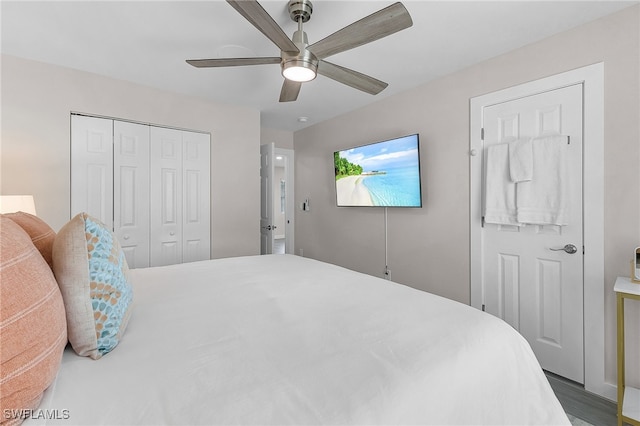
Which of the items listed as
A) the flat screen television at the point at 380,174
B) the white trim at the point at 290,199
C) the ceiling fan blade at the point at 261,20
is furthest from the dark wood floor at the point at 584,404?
the white trim at the point at 290,199

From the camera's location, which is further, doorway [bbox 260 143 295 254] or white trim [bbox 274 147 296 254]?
white trim [bbox 274 147 296 254]

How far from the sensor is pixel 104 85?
2.82 metres

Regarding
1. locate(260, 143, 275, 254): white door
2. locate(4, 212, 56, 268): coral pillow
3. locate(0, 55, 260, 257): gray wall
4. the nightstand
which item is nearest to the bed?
locate(4, 212, 56, 268): coral pillow

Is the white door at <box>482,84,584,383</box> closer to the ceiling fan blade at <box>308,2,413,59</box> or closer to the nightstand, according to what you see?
the nightstand

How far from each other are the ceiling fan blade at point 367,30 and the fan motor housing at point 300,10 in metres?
0.27

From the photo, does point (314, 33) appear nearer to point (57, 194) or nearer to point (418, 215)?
point (418, 215)

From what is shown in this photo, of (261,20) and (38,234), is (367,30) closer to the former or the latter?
(261,20)

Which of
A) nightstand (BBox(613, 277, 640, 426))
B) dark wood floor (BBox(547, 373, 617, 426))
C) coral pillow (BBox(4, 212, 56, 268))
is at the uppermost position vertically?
coral pillow (BBox(4, 212, 56, 268))

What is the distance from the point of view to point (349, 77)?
201 cm

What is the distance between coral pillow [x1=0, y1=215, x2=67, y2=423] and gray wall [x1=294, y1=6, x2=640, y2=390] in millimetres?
2819

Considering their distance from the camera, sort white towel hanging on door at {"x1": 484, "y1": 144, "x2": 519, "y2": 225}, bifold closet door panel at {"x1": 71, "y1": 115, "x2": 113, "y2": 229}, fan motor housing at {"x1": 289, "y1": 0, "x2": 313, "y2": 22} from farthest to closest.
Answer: bifold closet door panel at {"x1": 71, "y1": 115, "x2": 113, "y2": 229} < white towel hanging on door at {"x1": 484, "y1": 144, "x2": 519, "y2": 225} < fan motor housing at {"x1": 289, "y1": 0, "x2": 313, "y2": 22}

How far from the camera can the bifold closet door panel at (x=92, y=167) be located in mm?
2723

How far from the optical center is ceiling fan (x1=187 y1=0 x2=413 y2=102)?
139 cm

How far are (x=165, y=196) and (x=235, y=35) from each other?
75.2 inches
